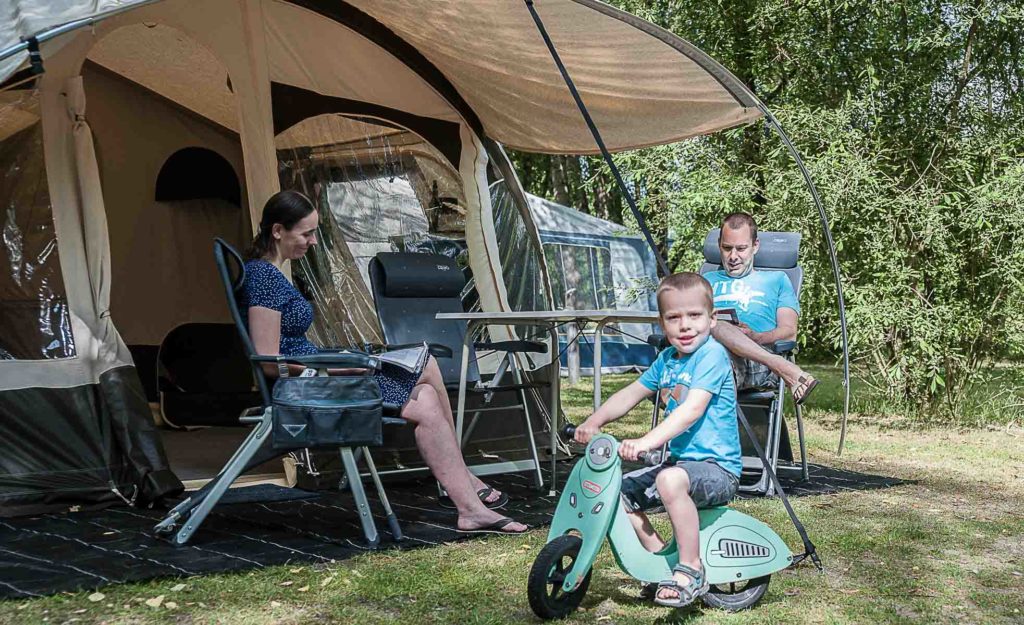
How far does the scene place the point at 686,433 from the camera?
2.62 meters

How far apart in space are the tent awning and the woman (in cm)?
112

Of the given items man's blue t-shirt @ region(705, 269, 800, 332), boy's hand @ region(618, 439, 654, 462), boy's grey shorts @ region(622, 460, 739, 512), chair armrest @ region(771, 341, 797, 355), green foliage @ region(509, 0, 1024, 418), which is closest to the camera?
boy's hand @ region(618, 439, 654, 462)

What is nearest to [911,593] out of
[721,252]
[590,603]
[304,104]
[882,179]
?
[590,603]

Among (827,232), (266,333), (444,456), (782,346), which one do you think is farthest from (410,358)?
(827,232)

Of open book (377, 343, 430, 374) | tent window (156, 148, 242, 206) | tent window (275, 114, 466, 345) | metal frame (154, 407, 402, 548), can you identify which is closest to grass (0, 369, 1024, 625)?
metal frame (154, 407, 402, 548)

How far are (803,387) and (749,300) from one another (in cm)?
63

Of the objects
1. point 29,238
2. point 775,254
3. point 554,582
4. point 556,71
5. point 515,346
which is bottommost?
point 554,582

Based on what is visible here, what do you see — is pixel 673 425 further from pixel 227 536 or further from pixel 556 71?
pixel 556 71

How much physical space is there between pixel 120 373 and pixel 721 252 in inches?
92.3

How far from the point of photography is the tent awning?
4.14m

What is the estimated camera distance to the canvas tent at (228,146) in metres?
3.99

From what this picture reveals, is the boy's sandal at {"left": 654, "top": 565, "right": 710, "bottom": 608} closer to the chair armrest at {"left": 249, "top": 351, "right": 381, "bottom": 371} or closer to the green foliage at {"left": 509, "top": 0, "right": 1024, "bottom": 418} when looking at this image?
the chair armrest at {"left": 249, "top": 351, "right": 381, "bottom": 371}

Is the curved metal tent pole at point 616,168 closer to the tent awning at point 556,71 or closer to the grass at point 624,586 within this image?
the tent awning at point 556,71

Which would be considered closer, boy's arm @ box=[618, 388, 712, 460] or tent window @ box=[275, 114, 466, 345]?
boy's arm @ box=[618, 388, 712, 460]
